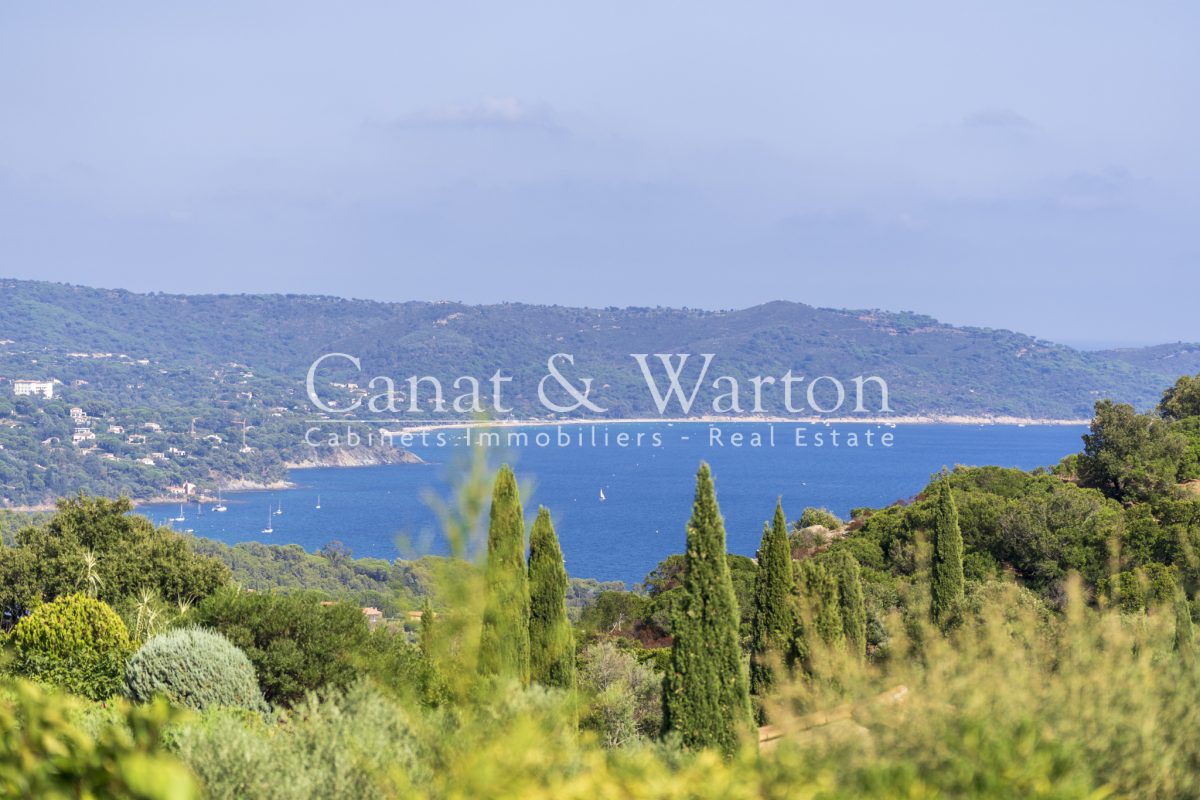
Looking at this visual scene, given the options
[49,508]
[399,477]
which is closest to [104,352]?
[399,477]

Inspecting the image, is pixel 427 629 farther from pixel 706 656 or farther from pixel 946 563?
pixel 946 563

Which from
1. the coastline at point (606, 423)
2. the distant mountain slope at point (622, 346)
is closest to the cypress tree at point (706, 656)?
the coastline at point (606, 423)

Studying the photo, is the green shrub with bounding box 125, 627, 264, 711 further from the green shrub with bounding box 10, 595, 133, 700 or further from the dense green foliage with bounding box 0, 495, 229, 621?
the dense green foliage with bounding box 0, 495, 229, 621

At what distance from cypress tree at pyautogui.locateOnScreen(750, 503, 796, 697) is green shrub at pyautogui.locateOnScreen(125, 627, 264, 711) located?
17.1 feet

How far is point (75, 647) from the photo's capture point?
13.0 metres

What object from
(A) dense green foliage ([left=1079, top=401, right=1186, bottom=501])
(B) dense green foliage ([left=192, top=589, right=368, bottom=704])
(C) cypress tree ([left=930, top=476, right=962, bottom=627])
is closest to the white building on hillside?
(A) dense green foliage ([left=1079, top=401, right=1186, bottom=501])

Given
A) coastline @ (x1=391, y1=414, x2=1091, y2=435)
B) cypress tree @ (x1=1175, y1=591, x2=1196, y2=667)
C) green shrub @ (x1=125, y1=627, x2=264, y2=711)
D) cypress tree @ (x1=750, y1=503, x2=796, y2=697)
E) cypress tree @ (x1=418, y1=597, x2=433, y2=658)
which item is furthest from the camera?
coastline @ (x1=391, y1=414, x2=1091, y2=435)

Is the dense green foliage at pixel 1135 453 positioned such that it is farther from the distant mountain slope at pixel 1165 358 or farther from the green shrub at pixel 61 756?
the distant mountain slope at pixel 1165 358

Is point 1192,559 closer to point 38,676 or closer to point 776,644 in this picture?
point 776,644

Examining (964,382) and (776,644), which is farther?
(964,382)

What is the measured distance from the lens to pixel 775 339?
577ft

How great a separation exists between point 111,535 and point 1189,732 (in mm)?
17526

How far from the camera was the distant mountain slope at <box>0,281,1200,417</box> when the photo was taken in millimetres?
167250

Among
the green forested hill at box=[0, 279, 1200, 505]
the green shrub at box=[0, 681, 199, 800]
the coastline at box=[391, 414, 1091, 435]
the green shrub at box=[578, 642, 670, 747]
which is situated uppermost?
the green forested hill at box=[0, 279, 1200, 505]
